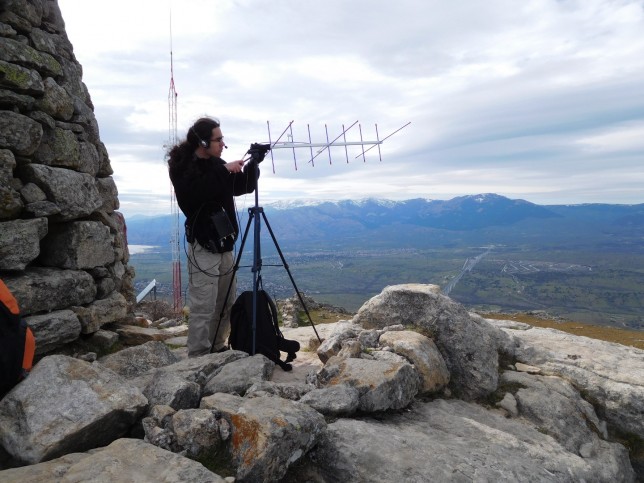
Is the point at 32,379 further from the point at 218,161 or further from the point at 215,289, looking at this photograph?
the point at 218,161

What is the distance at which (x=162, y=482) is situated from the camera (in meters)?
3.86

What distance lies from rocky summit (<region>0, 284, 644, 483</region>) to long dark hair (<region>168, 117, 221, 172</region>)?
3.78 meters

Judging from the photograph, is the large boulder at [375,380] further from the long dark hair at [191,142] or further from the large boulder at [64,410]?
the long dark hair at [191,142]

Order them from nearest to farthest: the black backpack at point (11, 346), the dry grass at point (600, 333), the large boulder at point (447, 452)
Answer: the black backpack at point (11, 346) → the large boulder at point (447, 452) → the dry grass at point (600, 333)

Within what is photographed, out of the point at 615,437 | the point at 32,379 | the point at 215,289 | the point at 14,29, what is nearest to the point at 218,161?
the point at 215,289

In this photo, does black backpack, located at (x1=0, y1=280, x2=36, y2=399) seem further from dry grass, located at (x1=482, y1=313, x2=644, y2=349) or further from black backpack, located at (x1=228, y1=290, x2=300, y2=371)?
dry grass, located at (x1=482, y1=313, x2=644, y2=349)

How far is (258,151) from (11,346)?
5.13m

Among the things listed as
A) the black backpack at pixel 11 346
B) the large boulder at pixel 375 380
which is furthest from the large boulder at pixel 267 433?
the black backpack at pixel 11 346

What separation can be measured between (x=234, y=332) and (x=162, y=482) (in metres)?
4.95

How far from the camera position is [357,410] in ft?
21.2

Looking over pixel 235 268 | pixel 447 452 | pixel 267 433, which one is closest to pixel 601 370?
A: pixel 447 452

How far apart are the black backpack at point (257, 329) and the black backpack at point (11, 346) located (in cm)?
393

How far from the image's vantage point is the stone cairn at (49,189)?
707 cm

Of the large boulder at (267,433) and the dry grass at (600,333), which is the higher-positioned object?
the large boulder at (267,433)
